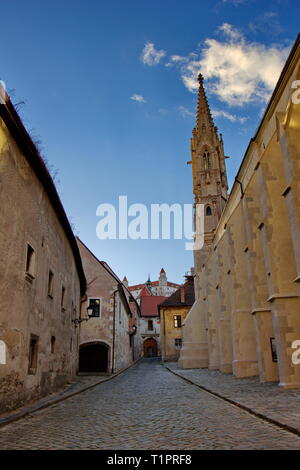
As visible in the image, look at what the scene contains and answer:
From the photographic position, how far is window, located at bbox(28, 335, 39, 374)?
10.8 m

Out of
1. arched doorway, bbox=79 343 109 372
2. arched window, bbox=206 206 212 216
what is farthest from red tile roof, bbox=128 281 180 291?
arched doorway, bbox=79 343 109 372

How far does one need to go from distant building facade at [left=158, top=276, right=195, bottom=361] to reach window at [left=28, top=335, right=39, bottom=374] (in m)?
33.0

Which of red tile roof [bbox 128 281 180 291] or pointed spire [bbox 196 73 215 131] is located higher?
pointed spire [bbox 196 73 215 131]

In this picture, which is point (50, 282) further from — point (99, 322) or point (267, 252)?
point (99, 322)

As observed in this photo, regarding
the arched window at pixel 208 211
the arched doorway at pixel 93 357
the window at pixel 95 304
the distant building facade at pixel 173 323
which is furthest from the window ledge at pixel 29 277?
the distant building facade at pixel 173 323

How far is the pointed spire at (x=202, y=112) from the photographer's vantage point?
1832 inches

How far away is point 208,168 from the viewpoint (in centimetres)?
4294

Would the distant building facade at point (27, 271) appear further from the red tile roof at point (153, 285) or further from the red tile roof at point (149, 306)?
the red tile roof at point (153, 285)

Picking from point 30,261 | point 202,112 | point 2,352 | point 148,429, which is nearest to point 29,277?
point 30,261

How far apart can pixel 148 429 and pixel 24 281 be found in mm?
5428

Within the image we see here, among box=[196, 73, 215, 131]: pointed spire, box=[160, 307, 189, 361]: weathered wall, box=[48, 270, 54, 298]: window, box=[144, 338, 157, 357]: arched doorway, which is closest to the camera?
box=[48, 270, 54, 298]: window

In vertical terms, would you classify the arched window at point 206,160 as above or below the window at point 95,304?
above

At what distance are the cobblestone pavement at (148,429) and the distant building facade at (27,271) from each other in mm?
1564

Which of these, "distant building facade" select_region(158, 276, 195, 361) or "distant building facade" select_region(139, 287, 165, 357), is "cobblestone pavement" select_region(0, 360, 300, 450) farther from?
"distant building facade" select_region(139, 287, 165, 357)
